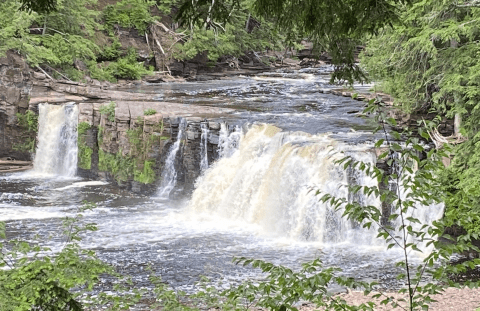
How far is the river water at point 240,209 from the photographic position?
11688 mm

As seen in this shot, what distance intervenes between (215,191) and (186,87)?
33.4ft

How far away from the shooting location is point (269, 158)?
610 inches

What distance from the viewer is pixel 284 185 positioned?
573 inches

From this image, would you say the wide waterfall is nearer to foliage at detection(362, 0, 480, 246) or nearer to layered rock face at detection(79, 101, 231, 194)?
layered rock face at detection(79, 101, 231, 194)

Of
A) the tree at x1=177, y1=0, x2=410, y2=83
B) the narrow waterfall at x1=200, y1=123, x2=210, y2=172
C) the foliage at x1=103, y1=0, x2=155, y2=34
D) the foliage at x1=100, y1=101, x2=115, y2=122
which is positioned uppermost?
the foliage at x1=103, y1=0, x2=155, y2=34

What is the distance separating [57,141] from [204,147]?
19.9 ft

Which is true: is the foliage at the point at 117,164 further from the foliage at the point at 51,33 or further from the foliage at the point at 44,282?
the foliage at the point at 44,282

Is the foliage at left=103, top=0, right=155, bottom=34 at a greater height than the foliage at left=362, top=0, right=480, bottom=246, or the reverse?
the foliage at left=103, top=0, right=155, bottom=34

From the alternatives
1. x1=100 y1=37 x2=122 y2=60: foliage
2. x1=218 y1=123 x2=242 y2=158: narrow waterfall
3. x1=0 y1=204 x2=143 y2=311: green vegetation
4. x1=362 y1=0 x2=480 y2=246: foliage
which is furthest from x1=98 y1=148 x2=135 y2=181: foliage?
x1=0 y1=204 x2=143 y2=311: green vegetation

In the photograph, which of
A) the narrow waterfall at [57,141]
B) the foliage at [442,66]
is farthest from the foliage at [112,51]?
the foliage at [442,66]

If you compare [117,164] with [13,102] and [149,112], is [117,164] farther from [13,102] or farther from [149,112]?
[13,102]

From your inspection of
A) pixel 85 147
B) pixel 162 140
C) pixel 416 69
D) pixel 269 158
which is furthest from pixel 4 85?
pixel 416 69

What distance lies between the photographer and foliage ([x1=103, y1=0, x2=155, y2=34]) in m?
30.2

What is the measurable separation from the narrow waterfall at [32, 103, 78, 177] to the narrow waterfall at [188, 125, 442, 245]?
546 cm
